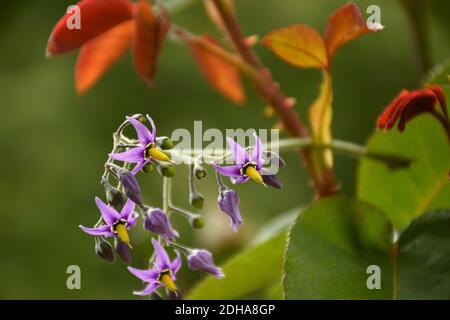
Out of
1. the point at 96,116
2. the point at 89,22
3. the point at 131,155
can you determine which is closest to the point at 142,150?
the point at 131,155

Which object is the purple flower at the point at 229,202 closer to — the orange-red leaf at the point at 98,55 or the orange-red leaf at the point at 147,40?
the orange-red leaf at the point at 147,40

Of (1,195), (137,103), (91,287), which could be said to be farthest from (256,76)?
(1,195)

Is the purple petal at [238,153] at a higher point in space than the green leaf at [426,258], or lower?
higher

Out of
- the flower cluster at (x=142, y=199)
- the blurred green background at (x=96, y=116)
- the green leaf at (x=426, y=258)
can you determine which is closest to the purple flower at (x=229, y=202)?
the flower cluster at (x=142, y=199)

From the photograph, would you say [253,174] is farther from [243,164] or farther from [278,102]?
[278,102]

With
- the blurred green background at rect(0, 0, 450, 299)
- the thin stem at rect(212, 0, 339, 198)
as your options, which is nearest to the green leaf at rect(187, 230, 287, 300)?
the thin stem at rect(212, 0, 339, 198)

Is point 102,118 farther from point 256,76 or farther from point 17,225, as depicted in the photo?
point 256,76
